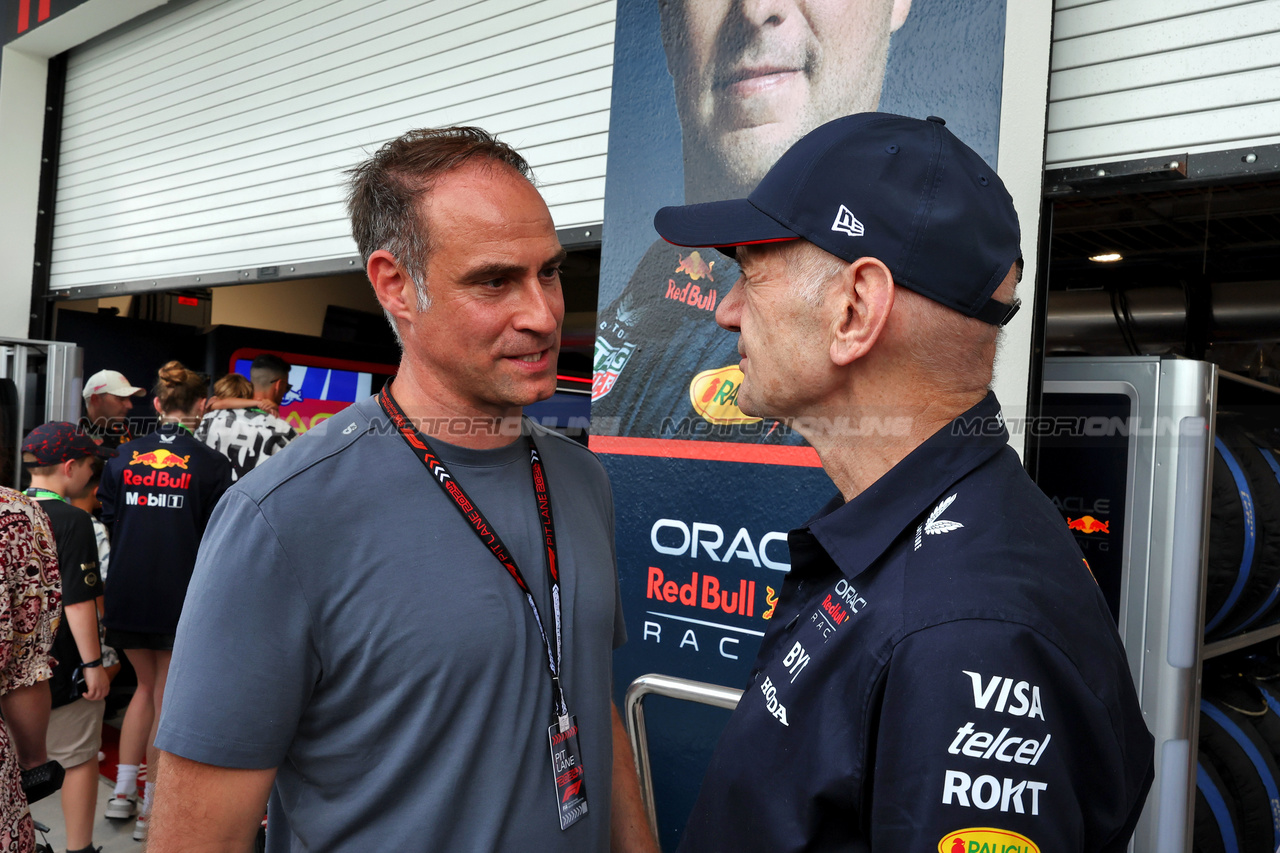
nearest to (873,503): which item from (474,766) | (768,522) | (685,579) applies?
(474,766)

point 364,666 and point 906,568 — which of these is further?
point 364,666

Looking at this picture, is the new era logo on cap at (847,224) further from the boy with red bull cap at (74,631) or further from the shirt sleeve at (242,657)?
the boy with red bull cap at (74,631)

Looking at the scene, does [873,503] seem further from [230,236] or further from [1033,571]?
[230,236]

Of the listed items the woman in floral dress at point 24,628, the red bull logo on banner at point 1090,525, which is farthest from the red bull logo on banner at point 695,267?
the woman in floral dress at point 24,628

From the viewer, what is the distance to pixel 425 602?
1.20 meters

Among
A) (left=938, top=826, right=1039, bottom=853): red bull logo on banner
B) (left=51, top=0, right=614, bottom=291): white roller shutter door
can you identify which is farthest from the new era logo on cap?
(left=51, top=0, right=614, bottom=291): white roller shutter door

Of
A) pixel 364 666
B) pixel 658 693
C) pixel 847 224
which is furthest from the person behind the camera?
pixel 658 693

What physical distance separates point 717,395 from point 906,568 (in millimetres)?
1832

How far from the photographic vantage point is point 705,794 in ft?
3.31

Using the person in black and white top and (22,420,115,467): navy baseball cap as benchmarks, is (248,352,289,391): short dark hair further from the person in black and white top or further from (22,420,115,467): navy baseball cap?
(22,420,115,467): navy baseball cap

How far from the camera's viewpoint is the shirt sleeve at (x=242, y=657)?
108 cm

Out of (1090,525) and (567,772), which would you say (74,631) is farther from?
(1090,525)

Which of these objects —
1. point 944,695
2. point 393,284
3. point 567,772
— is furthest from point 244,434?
point 944,695

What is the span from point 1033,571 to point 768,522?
5.69 feet
